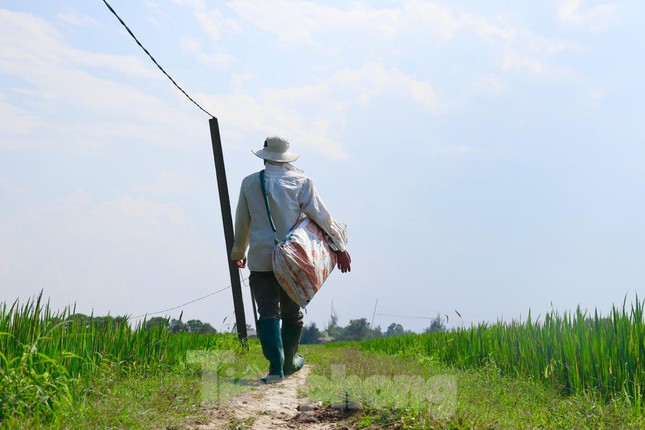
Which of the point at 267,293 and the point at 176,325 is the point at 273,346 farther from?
the point at 176,325

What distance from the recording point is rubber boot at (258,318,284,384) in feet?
23.6

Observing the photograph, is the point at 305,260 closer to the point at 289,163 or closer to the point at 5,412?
the point at 289,163

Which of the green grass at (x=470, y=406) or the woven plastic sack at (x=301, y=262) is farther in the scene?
the woven plastic sack at (x=301, y=262)

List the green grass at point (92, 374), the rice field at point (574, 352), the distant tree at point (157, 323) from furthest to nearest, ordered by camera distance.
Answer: the distant tree at point (157, 323) < the rice field at point (574, 352) < the green grass at point (92, 374)

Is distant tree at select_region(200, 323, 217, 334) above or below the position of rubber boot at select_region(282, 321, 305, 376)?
above

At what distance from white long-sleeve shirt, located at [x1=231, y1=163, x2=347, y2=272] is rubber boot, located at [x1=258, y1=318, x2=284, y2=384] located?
0.58 m

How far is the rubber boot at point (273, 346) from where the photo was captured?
718 cm

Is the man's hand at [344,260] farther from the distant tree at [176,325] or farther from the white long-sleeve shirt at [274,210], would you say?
the distant tree at [176,325]

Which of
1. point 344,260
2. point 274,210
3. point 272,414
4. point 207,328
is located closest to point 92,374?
point 272,414

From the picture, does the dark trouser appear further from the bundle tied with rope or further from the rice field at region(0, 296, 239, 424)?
the rice field at region(0, 296, 239, 424)

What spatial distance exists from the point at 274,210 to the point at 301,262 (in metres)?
0.69

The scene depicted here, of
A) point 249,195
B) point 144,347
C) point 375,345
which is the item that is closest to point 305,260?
point 249,195

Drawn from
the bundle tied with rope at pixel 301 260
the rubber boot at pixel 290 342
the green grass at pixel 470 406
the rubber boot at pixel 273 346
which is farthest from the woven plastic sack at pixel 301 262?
the green grass at pixel 470 406

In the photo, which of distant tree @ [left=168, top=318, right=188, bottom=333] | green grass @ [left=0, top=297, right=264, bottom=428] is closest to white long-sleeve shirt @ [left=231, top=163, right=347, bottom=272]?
green grass @ [left=0, top=297, right=264, bottom=428]
